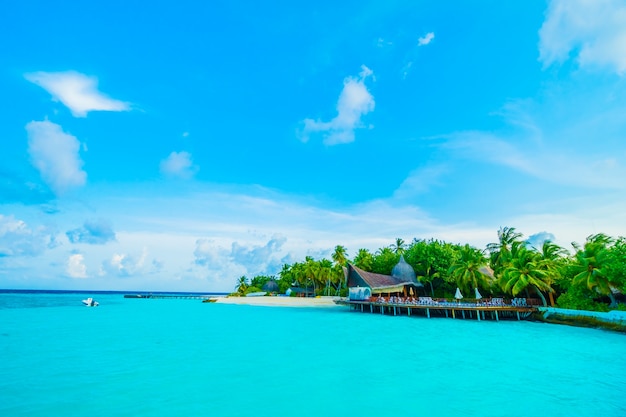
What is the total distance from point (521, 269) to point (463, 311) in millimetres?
5424

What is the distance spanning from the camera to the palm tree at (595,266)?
20453mm

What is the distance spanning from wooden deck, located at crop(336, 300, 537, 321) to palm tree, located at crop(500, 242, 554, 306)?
4.81 feet

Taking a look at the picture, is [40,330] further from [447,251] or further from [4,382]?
[447,251]

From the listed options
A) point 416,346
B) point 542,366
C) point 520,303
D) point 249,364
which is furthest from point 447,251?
point 249,364

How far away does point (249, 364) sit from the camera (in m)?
12.1

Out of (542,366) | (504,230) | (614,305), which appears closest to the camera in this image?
(542,366)

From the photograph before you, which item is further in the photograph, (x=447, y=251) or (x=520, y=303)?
(x=447, y=251)

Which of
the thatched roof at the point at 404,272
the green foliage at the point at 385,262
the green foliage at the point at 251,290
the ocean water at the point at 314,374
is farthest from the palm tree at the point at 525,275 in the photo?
the green foliage at the point at 251,290

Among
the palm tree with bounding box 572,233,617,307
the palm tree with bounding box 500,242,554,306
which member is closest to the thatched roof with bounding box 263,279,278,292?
the palm tree with bounding box 500,242,554,306

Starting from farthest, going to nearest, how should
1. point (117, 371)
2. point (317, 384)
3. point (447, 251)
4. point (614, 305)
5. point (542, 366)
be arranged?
point (447, 251), point (614, 305), point (542, 366), point (117, 371), point (317, 384)

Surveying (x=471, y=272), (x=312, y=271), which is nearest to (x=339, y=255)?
(x=312, y=271)

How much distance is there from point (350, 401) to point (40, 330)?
72.0 feet

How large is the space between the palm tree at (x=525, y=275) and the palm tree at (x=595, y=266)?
2992 mm

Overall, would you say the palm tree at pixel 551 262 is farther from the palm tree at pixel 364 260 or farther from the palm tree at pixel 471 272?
the palm tree at pixel 364 260
